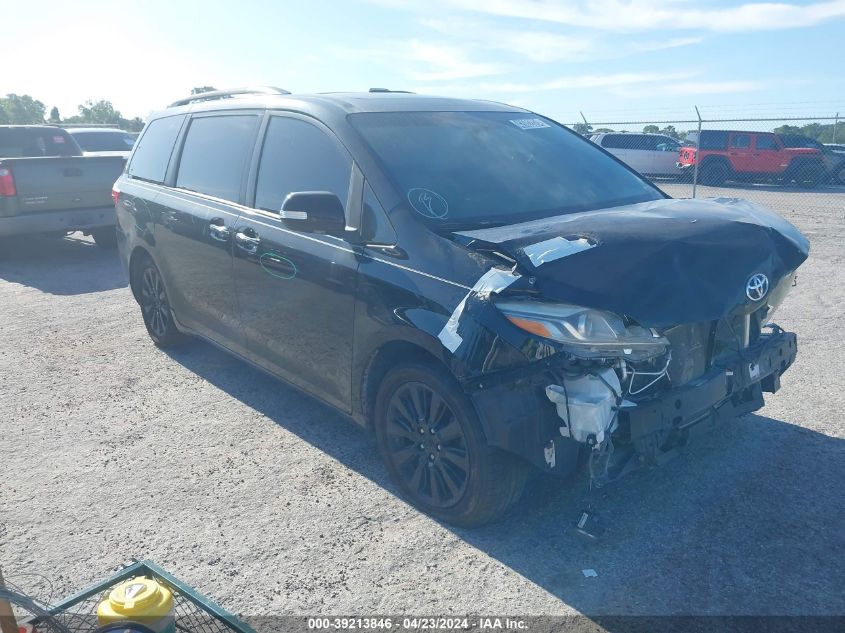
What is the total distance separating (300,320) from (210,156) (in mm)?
1665

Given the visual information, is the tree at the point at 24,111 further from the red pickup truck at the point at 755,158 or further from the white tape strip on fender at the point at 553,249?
the white tape strip on fender at the point at 553,249

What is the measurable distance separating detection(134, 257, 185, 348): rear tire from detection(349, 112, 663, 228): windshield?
2664 millimetres

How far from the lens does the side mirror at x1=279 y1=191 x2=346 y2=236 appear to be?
140 inches

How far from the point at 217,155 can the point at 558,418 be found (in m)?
3.15

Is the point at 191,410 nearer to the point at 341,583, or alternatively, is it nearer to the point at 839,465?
the point at 341,583

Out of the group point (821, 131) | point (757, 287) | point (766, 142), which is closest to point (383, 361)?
point (757, 287)

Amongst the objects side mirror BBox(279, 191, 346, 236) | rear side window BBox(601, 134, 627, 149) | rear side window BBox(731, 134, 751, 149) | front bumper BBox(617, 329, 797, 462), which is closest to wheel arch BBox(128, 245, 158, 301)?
side mirror BBox(279, 191, 346, 236)

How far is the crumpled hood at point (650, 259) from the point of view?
2.87 metres

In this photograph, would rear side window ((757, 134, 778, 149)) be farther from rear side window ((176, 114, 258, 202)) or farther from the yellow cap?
the yellow cap

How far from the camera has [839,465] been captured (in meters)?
3.86

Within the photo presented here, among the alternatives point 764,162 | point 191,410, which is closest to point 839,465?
point 191,410

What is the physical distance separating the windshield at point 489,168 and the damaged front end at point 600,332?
48 cm

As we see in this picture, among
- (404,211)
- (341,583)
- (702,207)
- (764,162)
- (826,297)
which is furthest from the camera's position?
(764,162)

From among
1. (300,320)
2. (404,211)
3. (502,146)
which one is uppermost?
(502,146)
